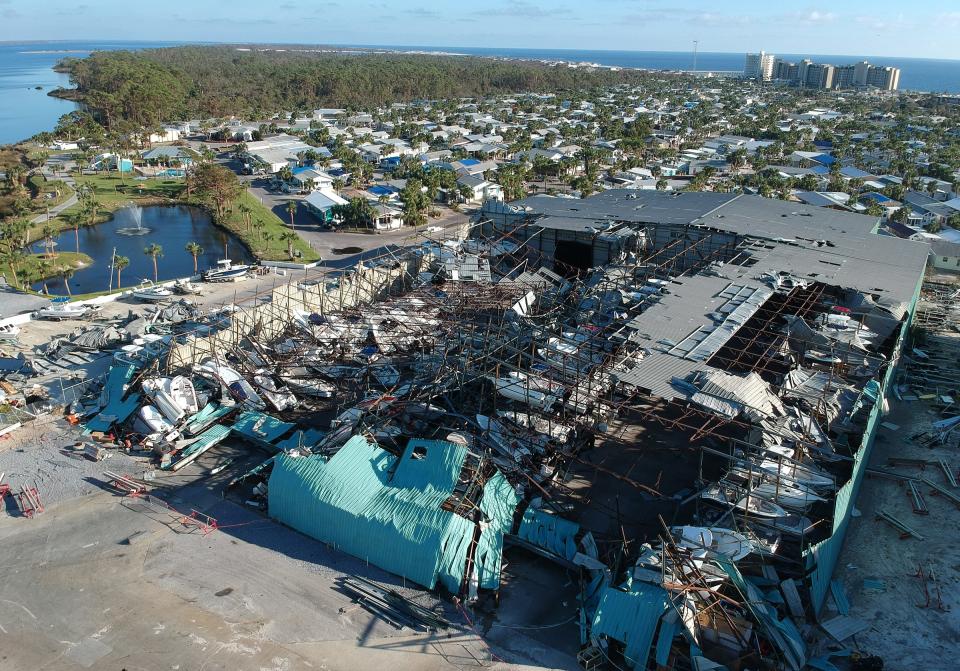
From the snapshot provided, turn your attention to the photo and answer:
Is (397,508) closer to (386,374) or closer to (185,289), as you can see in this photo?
(386,374)

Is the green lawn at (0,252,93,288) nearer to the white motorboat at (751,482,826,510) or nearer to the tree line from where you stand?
the white motorboat at (751,482,826,510)

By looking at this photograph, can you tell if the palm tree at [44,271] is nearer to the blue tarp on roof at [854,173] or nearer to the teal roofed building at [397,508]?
the teal roofed building at [397,508]

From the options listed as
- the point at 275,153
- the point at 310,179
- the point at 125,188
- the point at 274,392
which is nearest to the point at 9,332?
the point at 274,392

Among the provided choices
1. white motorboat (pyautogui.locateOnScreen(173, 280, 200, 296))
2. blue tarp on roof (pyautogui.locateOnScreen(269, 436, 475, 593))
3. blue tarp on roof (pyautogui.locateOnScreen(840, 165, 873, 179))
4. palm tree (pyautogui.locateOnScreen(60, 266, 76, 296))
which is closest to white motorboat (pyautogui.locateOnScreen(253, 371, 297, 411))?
blue tarp on roof (pyautogui.locateOnScreen(269, 436, 475, 593))

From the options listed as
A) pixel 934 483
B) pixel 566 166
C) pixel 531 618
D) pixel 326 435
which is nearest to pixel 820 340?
pixel 934 483

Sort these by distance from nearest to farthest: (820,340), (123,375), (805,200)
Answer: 1. (820,340)
2. (123,375)
3. (805,200)

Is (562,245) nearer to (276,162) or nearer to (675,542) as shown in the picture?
(675,542)

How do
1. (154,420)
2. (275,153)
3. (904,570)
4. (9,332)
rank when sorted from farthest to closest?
(275,153), (9,332), (154,420), (904,570)
